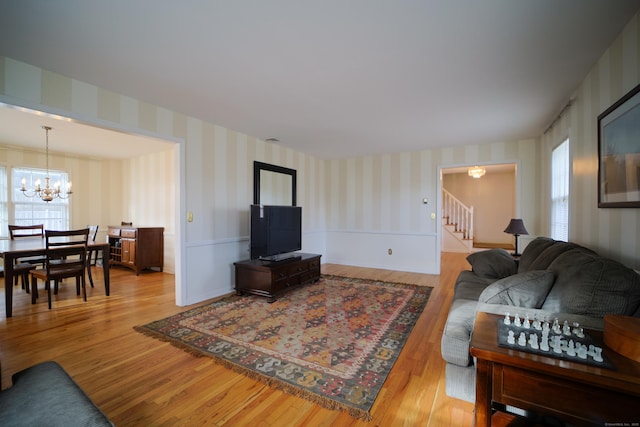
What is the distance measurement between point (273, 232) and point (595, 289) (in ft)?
11.0

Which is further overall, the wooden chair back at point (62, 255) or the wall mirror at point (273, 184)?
the wall mirror at point (273, 184)

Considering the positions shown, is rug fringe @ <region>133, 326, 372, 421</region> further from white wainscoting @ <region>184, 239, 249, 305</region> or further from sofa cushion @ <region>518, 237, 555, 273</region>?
sofa cushion @ <region>518, 237, 555, 273</region>

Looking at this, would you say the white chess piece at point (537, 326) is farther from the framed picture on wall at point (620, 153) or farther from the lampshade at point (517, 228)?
the lampshade at point (517, 228)

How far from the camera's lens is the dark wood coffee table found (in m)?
0.96

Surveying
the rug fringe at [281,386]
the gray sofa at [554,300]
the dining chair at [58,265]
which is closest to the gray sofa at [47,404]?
the rug fringe at [281,386]

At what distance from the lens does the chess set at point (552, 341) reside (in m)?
1.07

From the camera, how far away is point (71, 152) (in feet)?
19.4

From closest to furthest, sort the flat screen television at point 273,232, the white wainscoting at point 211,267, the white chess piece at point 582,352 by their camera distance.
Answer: the white chess piece at point 582,352 < the white wainscoting at point 211,267 < the flat screen television at point 273,232

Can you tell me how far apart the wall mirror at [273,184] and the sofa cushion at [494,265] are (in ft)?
10.6

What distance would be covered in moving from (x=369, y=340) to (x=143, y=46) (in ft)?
9.90

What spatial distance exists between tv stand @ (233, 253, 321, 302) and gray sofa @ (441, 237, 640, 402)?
2.21 metres

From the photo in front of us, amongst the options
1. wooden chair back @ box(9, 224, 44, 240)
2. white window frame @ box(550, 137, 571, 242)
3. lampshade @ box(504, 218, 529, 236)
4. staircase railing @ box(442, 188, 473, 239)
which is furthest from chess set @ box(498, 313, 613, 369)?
staircase railing @ box(442, 188, 473, 239)

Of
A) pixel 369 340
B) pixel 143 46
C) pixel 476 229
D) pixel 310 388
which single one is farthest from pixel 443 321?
pixel 476 229

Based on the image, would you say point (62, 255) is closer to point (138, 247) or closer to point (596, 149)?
point (138, 247)
